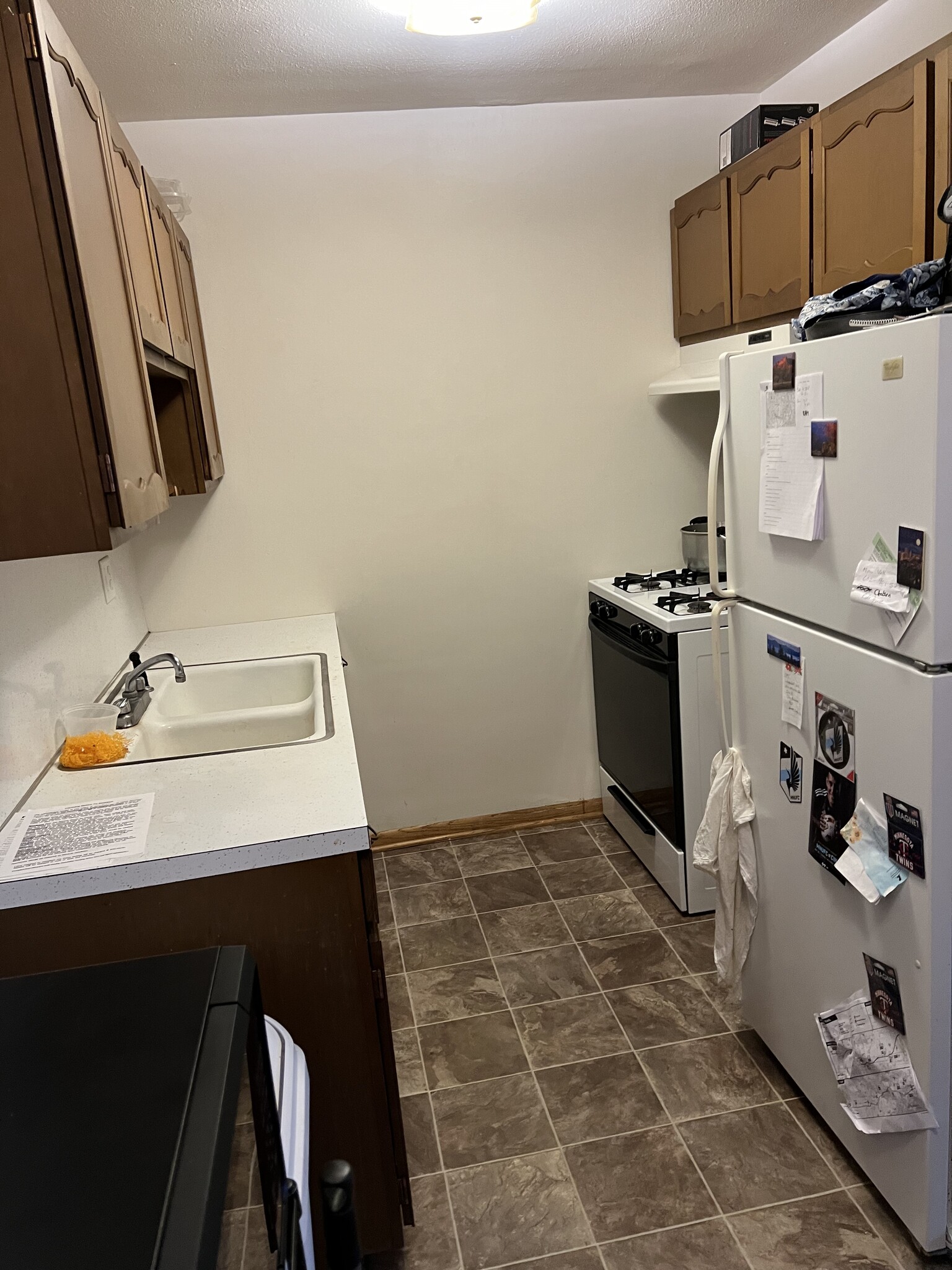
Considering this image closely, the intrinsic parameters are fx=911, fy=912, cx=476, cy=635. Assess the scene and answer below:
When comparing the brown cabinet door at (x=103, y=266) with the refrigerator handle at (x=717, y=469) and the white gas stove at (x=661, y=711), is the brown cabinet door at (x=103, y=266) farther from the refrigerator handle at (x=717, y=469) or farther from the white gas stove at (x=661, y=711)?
the white gas stove at (x=661, y=711)

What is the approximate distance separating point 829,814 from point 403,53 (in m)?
2.33

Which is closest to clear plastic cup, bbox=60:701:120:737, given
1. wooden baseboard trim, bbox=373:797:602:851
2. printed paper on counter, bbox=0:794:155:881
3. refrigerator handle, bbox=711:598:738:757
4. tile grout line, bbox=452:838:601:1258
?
printed paper on counter, bbox=0:794:155:881

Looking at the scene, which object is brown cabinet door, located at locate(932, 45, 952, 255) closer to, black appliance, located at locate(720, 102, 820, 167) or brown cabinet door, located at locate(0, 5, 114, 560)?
black appliance, located at locate(720, 102, 820, 167)

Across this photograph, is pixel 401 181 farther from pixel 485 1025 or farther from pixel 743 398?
pixel 485 1025

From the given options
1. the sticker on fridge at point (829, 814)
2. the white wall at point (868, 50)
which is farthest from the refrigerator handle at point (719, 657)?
the white wall at point (868, 50)

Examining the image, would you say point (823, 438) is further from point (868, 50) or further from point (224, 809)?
point (868, 50)

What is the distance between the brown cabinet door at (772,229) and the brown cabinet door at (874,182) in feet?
0.18

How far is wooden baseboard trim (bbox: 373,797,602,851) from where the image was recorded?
3.57 metres

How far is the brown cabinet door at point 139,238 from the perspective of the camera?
184 cm

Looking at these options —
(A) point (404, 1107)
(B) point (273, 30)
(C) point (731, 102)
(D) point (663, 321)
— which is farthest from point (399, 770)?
(C) point (731, 102)

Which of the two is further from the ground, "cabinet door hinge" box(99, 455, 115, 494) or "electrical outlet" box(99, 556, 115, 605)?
"cabinet door hinge" box(99, 455, 115, 494)

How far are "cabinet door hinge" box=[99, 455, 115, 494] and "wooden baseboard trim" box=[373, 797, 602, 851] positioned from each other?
2.31 m

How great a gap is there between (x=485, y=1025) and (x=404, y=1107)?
351mm

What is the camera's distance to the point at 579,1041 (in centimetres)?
237
